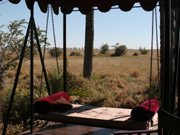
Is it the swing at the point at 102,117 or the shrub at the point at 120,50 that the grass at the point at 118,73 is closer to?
the swing at the point at 102,117

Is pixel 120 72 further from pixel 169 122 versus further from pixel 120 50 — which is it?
pixel 120 50

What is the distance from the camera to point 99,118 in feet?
11.8

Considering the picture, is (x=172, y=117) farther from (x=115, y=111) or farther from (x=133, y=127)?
(x=115, y=111)

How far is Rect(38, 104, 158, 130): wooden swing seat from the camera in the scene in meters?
3.40

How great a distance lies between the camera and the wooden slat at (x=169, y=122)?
2.01m

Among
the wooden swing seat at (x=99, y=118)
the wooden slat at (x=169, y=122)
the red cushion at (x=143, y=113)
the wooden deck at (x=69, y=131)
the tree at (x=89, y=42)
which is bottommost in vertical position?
the wooden deck at (x=69, y=131)

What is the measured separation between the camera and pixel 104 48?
1823 inches

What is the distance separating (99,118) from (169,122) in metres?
1.60

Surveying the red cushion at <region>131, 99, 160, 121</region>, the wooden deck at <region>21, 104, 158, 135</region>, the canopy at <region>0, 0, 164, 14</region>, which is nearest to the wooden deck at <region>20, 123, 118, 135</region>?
the wooden deck at <region>21, 104, 158, 135</region>

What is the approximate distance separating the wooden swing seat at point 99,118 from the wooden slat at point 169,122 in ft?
3.39

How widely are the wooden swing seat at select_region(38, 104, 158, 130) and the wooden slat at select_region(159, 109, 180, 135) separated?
3.39ft

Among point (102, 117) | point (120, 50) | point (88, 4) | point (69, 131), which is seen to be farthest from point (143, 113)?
point (120, 50)

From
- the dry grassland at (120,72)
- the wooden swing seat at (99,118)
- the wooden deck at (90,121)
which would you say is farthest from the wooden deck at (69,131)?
the dry grassland at (120,72)

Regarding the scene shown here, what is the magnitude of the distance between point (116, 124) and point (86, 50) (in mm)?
6226
